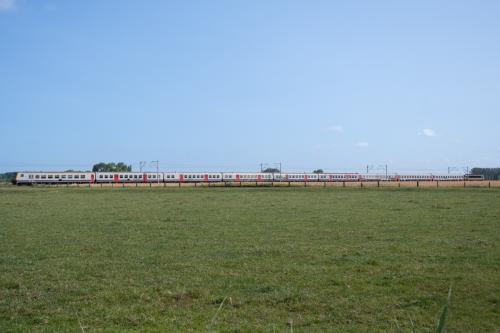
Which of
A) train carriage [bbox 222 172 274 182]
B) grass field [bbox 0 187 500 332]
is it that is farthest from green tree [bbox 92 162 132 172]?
grass field [bbox 0 187 500 332]

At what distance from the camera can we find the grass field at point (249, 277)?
753 cm

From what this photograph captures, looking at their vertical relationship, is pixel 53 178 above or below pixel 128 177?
below

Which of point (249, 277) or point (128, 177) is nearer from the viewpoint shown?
point (249, 277)

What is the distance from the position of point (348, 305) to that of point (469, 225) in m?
13.2

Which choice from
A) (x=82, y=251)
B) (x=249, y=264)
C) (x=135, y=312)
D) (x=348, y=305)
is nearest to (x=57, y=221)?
(x=82, y=251)

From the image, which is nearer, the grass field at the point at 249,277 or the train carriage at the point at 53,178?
the grass field at the point at 249,277

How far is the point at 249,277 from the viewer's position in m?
10.3

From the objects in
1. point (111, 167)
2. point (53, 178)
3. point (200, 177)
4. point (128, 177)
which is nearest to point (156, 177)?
point (128, 177)

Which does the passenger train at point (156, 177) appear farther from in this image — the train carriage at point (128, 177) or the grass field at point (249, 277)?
the grass field at point (249, 277)

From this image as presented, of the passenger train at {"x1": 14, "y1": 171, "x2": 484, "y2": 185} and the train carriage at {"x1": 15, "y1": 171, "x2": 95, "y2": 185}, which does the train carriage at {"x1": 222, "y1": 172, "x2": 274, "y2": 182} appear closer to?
the passenger train at {"x1": 14, "y1": 171, "x2": 484, "y2": 185}

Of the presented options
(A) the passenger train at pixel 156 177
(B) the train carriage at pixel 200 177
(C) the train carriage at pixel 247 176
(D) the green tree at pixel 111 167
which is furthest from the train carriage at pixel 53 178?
(D) the green tree at pixel 111 167

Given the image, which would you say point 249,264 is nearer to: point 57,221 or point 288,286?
point 288,286

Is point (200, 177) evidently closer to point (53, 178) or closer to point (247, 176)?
point (247, 176)

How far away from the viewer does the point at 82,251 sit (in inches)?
535
